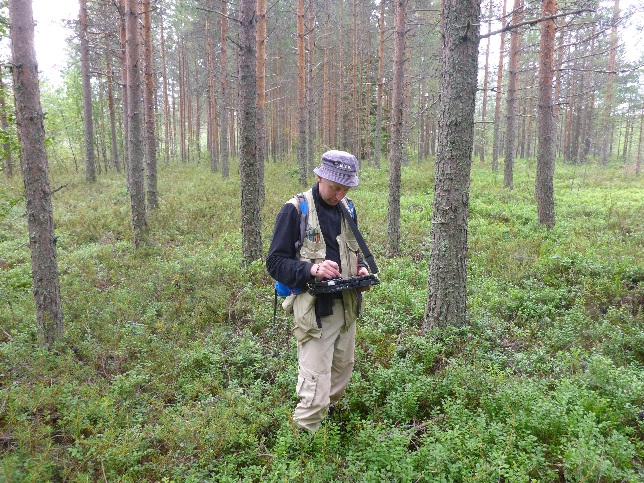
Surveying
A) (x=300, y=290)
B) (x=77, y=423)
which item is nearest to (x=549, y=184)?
(x=300, y=290)

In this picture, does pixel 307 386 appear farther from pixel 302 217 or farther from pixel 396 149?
pixel 396 149

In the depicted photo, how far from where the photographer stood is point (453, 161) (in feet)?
15.6

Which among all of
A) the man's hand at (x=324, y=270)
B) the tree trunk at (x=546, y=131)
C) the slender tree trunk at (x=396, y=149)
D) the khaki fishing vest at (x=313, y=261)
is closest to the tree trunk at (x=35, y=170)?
the khaki fishing vest at (x=313, y=261)

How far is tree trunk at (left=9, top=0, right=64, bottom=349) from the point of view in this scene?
475 centimetres

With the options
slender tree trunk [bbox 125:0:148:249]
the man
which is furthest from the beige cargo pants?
slender tree trunk [bbox 125:0:148:249]

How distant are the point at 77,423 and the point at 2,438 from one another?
59 centimetres

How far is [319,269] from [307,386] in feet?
3.63

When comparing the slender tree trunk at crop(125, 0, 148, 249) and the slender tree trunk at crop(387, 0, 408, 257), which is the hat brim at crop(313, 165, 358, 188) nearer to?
the slender tree trunk at crop(387, 0, 408, 257)

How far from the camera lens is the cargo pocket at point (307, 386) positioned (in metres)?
3.40

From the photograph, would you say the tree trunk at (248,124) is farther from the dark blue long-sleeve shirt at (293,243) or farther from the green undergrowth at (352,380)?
the dark blue long-sleeve shirt at (293,243)

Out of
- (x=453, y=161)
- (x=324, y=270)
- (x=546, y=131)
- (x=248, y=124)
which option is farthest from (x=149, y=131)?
(x=324, y=270)

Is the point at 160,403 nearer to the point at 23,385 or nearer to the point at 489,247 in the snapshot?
the point at 23,385

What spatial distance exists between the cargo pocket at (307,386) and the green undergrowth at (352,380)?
0.92ft

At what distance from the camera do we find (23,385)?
420 centimetres
